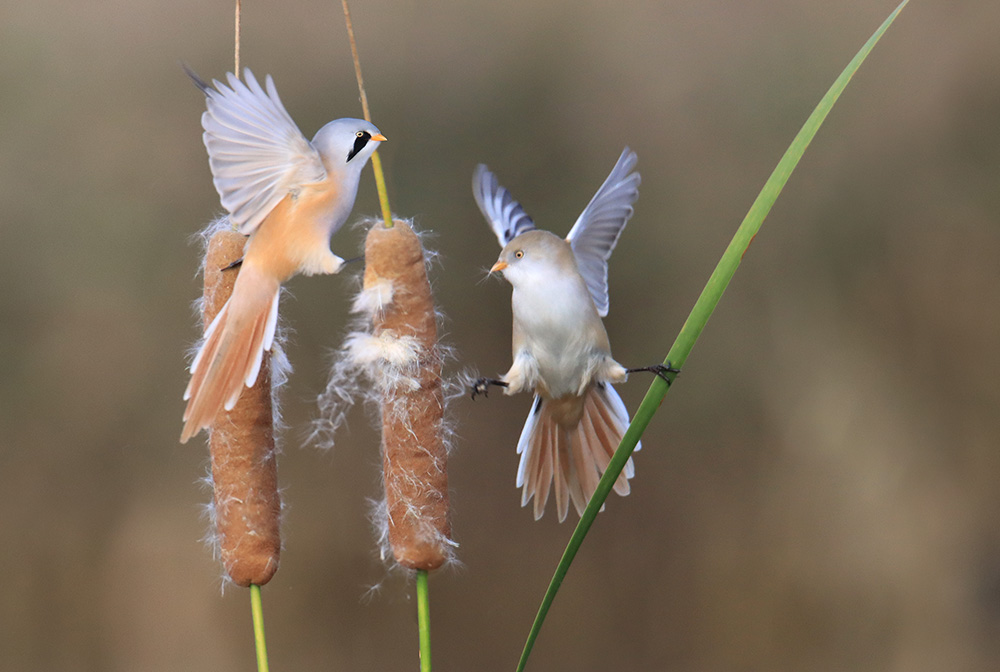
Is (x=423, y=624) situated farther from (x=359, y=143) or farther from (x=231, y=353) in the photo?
(x=359, y=143)

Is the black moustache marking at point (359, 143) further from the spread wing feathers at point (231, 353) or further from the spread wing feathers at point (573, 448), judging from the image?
the spread wing feathers at point (573, 448)

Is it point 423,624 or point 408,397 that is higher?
point 408,397

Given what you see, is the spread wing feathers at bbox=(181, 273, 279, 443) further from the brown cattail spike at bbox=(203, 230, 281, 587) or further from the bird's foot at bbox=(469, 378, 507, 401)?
the bird's foot at bbox=(469, 378, 507, 401)

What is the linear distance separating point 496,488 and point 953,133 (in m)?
1.08

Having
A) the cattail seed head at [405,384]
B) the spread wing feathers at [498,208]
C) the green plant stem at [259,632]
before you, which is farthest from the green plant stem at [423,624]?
the spread wing feathers at [498,208]

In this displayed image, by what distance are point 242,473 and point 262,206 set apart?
22 centimetres

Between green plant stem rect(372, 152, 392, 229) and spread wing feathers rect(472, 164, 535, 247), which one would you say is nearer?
green plant stem rect(372, 152, 392, 229)

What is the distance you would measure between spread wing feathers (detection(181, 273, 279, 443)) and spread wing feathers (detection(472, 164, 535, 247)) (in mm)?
298

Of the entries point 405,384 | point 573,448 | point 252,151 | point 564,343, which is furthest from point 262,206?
point 573,448

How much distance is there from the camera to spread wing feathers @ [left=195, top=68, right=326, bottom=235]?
21.4 inches

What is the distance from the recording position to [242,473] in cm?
64

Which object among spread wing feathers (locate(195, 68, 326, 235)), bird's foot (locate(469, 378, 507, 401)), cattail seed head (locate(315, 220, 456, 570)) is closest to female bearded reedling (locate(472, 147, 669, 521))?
bird's foot (locate(469, 378, 507, 401))

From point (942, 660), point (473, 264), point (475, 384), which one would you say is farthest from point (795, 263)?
point (475, 384)

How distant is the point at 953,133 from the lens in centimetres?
147
